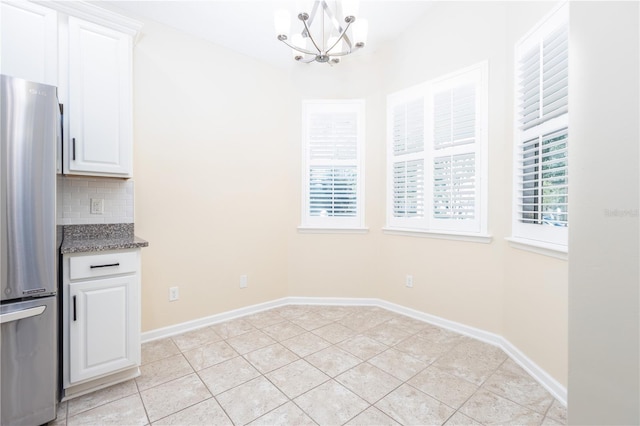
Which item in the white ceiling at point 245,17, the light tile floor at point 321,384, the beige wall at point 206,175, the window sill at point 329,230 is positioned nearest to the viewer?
the light tile floor at point 321,384

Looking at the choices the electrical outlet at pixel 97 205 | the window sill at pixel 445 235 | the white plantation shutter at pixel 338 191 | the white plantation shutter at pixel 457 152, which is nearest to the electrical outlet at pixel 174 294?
the electrical outlet at pixel 97 205

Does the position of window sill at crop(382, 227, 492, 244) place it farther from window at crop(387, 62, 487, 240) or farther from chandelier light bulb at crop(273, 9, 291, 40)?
chandelier light bulb at crop(273, 9, 291, 40)

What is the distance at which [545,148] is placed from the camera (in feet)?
6.16

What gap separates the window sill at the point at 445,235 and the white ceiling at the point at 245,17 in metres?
2.00

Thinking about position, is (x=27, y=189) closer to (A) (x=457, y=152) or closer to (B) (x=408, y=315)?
(A) (x=457, y=152)

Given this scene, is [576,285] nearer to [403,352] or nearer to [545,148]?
[545,148]

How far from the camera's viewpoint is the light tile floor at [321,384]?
1.56 m

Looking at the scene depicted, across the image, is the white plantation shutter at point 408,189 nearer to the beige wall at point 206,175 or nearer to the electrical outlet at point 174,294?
the beige wall at point 206,175

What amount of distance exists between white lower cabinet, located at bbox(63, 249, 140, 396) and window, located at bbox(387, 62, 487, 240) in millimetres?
2379

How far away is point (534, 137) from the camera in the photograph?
198 cm

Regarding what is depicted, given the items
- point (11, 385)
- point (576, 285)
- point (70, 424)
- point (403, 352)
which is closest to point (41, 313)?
point (11, 385)

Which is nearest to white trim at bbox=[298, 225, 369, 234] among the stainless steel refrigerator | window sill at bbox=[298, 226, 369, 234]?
window sill at bbox=[298, 226, 369, 234]

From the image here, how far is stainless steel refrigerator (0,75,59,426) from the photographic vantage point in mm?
1362

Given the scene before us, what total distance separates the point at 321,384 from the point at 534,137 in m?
2.15
